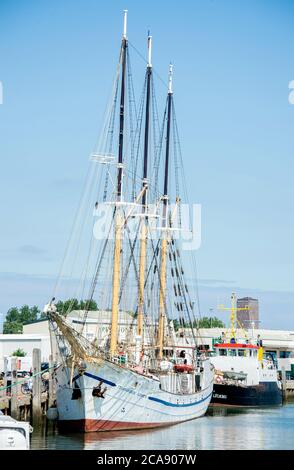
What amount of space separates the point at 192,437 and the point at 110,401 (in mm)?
5228

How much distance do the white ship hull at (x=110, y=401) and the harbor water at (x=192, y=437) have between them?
0.84 meters

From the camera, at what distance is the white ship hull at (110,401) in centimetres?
5150

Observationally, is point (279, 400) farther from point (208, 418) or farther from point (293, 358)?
point (293, 358)

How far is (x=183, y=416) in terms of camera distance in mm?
62469

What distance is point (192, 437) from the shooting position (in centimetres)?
5191

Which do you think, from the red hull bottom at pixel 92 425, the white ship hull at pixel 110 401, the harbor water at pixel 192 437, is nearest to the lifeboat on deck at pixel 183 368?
the harbor water at pixel 192 437

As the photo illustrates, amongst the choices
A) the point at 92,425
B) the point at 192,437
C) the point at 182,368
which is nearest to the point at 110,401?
the point at 92,425

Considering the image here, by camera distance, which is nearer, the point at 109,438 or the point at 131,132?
the point at 109,438

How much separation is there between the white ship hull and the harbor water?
2.76 feet

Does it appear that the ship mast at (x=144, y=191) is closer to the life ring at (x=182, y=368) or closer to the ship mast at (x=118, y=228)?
the life ring at (x=182, y=368)

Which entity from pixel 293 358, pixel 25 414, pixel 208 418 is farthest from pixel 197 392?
pixel 293 358

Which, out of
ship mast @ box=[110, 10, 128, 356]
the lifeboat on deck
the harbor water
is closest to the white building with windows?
the lifeboat on deck

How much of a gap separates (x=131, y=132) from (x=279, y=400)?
3801cm

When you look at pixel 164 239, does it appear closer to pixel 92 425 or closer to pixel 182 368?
pixel 182 368
